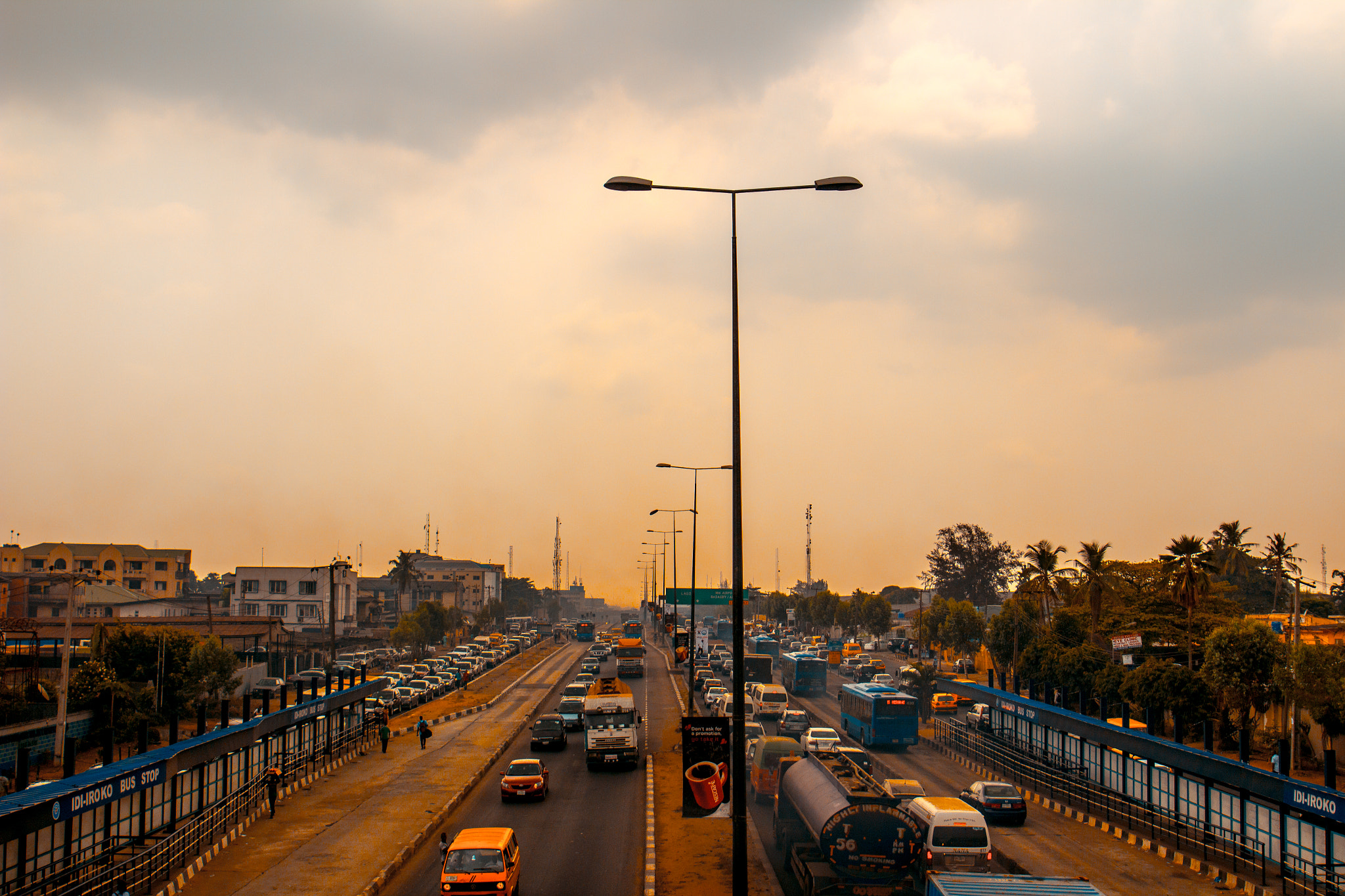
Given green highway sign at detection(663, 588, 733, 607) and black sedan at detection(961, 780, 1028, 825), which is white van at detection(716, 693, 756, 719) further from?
black sedan at detection(961, 780, 1028, 825)

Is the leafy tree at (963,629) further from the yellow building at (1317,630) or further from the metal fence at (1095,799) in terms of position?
the yellow building at (1317,630)

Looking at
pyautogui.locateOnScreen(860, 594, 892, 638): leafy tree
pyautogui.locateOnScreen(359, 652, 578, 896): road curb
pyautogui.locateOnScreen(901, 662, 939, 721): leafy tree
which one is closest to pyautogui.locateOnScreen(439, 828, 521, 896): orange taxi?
pyautogui.locateOnScreen(359, 652, 578, 896): road curb

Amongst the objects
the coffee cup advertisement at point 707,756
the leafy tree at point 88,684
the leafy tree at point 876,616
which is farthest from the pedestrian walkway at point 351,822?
the leafy tree at point 876,616

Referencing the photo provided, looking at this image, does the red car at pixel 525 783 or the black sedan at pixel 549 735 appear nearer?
the red car at pixel 525 783

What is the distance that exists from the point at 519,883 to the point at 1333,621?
4551 centimetres

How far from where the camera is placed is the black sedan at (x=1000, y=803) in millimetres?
33062

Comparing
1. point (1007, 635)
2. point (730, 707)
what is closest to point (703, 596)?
point (1007, 635)

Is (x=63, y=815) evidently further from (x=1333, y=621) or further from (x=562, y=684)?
(x=562, y=684)

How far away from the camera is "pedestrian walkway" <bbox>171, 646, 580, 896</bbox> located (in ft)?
84.3

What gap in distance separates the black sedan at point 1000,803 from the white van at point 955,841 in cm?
948

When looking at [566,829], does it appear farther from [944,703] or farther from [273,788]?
[944,703]

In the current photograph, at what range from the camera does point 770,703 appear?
6091 cm

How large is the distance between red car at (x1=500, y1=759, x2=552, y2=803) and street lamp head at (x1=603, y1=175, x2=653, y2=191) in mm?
24816

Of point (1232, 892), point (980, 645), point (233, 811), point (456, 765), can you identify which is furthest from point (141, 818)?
point (980, 645)
